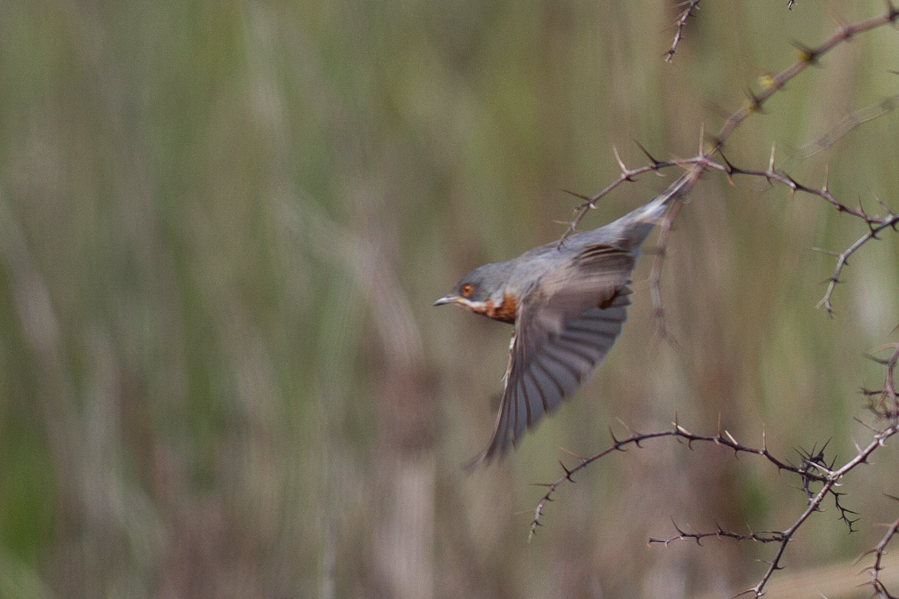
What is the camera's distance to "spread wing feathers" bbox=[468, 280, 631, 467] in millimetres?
1779

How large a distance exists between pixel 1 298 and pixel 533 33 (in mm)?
2518

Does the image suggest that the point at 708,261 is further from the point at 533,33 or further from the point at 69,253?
the point at 69,253

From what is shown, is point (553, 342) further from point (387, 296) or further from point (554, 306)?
point (387, 296)

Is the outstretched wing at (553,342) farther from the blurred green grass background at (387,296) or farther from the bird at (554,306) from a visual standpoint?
the blurred green grass background at (387,296)

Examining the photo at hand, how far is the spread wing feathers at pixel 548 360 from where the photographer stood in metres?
1.78

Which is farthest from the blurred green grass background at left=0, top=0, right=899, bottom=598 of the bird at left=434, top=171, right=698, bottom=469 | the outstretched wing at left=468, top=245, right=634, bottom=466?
the outstretched wing at left=468, top=245, right=634, bottom=466

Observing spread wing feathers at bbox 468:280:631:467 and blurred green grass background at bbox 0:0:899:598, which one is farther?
blurred green grass background at bbox 0:0:899:598

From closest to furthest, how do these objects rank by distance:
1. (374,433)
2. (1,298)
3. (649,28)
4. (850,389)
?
(649,28), (850,389), (374,433), (1,298)

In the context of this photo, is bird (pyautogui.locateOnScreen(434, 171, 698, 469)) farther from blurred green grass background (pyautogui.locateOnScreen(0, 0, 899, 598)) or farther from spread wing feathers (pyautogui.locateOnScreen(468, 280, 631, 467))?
blurred green grass background (pyautogui.locateOnScreen(0, 0, 899, 598))

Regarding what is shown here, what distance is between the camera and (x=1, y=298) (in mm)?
4215

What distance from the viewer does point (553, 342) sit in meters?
2.14

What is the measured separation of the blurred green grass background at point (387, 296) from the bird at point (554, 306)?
39.2 inches

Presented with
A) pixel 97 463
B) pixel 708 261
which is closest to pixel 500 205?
pixel 708 261

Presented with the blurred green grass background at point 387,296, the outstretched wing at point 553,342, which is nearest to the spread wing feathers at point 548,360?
the outstretched wing at point 553,342
